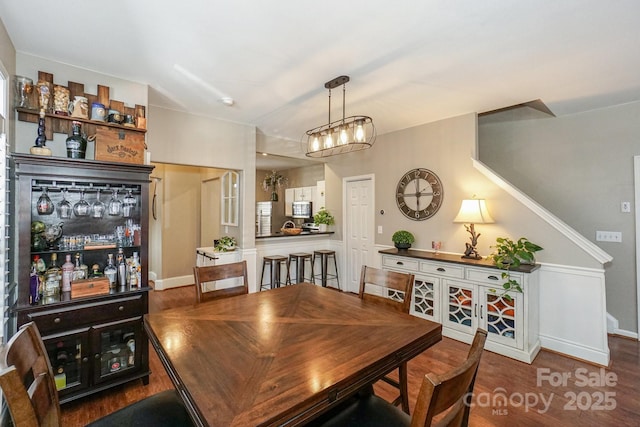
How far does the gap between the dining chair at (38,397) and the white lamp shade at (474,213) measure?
3.27m

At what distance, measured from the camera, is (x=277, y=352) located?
133cm

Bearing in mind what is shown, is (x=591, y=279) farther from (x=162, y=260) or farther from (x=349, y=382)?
(x=162, y=260)

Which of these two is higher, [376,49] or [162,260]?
[376,49]

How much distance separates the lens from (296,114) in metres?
3.72

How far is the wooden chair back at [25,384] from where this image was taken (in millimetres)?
845

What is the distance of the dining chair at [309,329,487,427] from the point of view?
2.76ft

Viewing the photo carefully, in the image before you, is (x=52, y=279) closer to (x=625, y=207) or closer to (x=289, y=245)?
(x=289, y=245)

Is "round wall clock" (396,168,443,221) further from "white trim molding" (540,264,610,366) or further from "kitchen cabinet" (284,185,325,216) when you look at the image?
"kitchen cabinet" (284,185,325,216)

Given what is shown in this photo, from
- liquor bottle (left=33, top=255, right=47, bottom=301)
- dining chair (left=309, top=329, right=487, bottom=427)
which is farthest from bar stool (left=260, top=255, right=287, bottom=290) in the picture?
dining chair (left=309, top=329, right=487, bottom=427)

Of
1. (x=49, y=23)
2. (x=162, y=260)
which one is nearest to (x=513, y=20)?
(x=49, y=23)

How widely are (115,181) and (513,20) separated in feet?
10.2

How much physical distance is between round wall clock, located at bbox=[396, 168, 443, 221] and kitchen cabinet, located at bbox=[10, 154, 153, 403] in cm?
329

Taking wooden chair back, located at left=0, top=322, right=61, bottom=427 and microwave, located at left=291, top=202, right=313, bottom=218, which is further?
microwave, located at left=291, top=202, right=313, bottom=218

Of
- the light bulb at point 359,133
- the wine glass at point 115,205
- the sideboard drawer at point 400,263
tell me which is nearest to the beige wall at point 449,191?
the sideboard drawer at point 400,263
